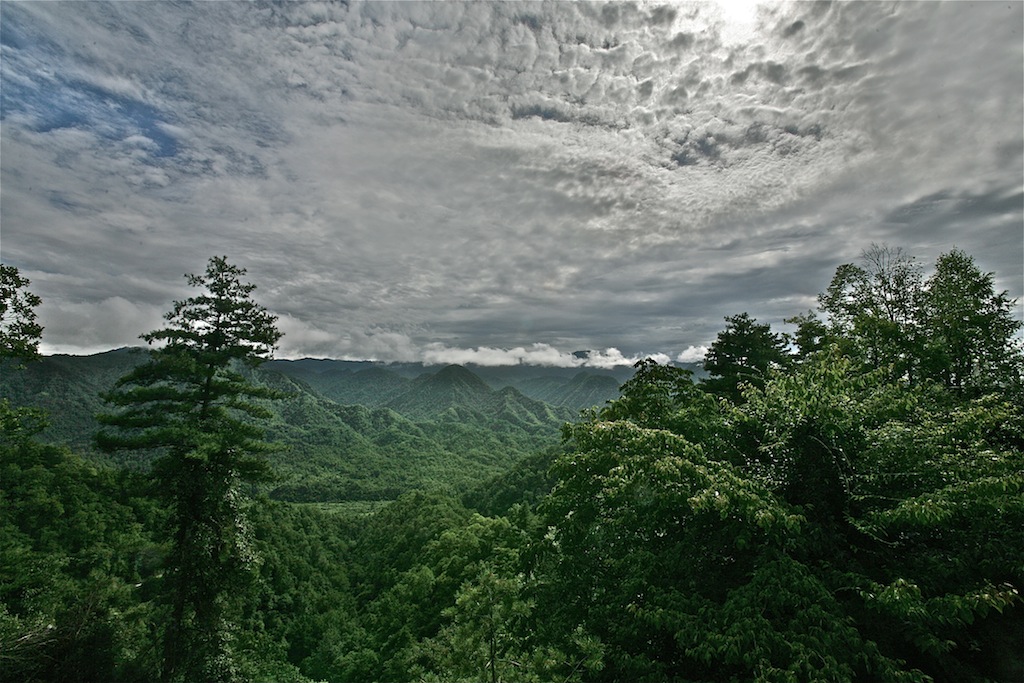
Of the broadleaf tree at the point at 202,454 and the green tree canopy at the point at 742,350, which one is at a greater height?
the green tree canopy at the point at 742,350

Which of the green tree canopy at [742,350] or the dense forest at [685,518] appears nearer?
the dense forest at [685,518]

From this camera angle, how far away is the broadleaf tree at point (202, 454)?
45.9 feet

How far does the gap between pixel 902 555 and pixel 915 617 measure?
134cm

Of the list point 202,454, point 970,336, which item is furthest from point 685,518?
point 970,336

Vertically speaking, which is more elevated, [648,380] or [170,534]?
[648,380]

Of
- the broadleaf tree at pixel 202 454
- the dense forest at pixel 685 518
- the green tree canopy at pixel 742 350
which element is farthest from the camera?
the green tree canopy at pixel 742 350

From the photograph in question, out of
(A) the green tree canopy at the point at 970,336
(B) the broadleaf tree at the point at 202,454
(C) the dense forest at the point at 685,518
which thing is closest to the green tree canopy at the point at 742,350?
(C) the dense forest at the point at 685,518

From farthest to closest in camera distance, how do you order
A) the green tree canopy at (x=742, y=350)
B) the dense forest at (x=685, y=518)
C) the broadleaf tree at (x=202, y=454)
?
the green tree canopy at (x=742, y=350) < the broadleaf tree at (x=202, y=454) < the dense forest at (x=685, y=518)

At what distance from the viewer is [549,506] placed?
789 cm

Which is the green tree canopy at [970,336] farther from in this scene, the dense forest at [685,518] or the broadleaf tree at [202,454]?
the broadleaf tree at [202,454]

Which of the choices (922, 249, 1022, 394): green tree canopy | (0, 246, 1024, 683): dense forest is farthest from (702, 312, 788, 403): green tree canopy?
(922, 249, 1022, 394): green tree canopy

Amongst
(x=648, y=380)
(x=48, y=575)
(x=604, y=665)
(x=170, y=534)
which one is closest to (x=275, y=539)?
(x=48, y=575)

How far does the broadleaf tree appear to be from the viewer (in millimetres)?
13984

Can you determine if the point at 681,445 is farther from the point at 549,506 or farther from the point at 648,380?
the point at 648,380
